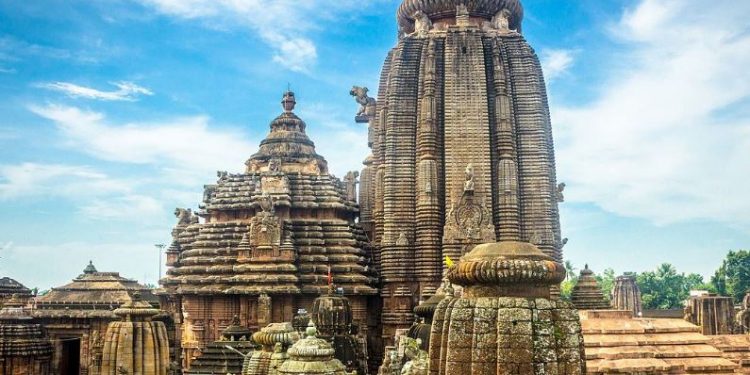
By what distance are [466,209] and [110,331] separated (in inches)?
602

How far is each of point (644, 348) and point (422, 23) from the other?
21.5 m

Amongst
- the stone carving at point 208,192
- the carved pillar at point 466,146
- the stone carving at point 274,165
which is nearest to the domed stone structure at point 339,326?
the carved pillar at point 466,146

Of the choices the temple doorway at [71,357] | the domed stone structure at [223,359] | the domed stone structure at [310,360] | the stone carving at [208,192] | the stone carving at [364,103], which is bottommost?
the temple doorway at [71,357]

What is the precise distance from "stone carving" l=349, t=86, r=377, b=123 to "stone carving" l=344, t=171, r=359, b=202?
2.74 meters

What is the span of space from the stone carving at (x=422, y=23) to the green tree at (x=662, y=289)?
44963 mm

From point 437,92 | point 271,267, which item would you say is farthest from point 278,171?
point 437,92

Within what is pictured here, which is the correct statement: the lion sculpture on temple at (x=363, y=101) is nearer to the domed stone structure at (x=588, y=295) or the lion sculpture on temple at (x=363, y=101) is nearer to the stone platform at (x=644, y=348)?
the domed stone structure at (x=588, y=295)

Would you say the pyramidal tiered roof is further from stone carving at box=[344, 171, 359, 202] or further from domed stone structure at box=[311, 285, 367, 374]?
domed stone structure at box=[311, 285, 367, 374]

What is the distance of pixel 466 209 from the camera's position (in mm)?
33969

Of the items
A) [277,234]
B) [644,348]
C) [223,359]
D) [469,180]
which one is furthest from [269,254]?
[644,348]

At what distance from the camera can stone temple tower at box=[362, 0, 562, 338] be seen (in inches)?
1352

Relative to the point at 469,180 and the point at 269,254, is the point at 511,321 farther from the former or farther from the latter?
the point at 269,254

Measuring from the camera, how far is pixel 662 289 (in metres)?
77.5

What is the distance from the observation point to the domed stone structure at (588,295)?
1283 inches
